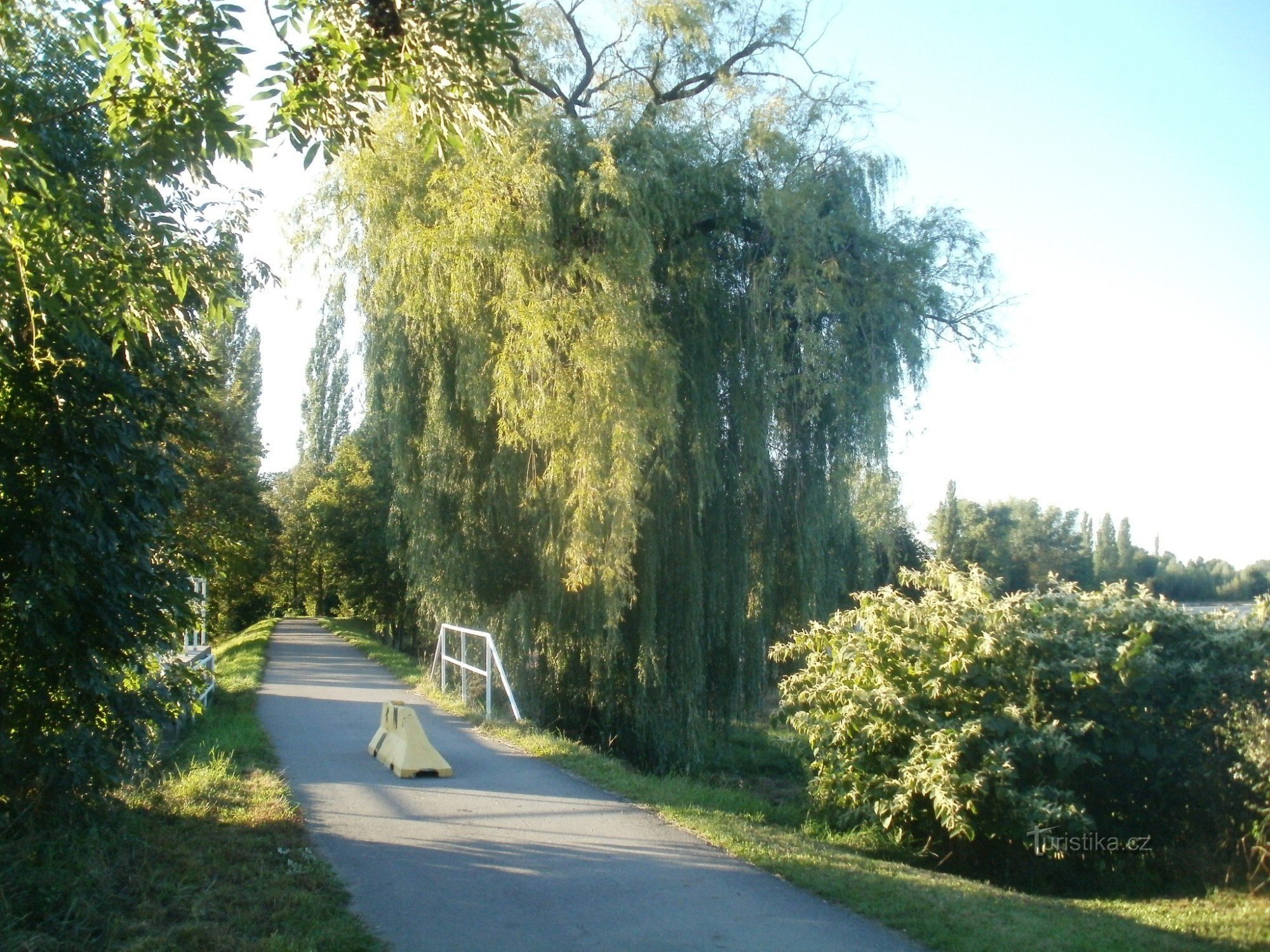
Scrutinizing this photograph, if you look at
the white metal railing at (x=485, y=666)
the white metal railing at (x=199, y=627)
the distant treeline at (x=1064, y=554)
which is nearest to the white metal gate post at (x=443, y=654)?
the white metal railing at (x=485, y=666)

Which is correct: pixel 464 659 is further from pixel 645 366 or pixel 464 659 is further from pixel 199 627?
pixel 199 627

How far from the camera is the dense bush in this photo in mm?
8453

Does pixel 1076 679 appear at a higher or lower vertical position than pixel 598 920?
higher

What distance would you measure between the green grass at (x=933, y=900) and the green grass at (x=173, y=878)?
2.87m

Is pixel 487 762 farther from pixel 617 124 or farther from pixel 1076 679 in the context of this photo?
pixel 617 124

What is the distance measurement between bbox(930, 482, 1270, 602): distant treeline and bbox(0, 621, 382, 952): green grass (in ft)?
23.3

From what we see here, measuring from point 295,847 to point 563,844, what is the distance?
1838mm

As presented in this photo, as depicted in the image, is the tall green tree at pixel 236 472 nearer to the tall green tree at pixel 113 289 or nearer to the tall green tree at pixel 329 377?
the tall green tree at pixel 329 377

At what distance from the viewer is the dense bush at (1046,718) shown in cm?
845

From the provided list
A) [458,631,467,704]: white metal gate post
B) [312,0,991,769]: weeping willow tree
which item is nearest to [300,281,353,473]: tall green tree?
[312,0,991,769]: weeping willow tree

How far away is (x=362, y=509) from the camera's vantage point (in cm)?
3550

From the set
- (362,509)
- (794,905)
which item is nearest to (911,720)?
(794,905)

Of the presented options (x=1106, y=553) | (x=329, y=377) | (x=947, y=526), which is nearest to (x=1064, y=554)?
(x=1106, y=553)

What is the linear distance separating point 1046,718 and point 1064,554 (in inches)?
296
